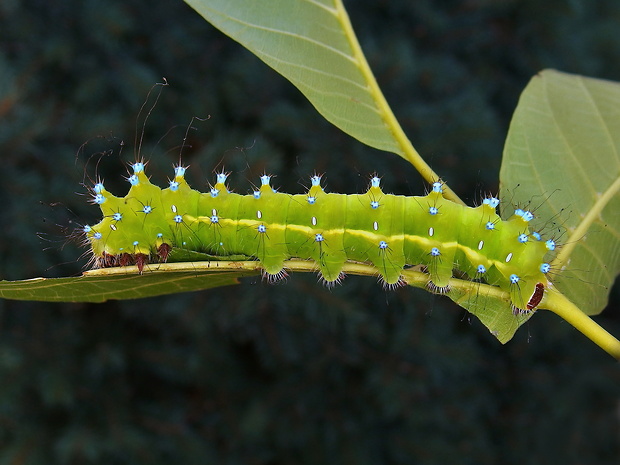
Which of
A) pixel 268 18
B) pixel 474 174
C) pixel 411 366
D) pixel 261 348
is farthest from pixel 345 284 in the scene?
pixel 268 18

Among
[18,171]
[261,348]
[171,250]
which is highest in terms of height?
[171,250]

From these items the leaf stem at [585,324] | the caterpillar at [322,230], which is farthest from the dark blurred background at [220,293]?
the leaf stem at [585,324]

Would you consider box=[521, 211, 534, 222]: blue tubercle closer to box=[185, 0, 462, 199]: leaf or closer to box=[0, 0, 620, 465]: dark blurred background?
box=[185, 0, 462, 199]: leaf

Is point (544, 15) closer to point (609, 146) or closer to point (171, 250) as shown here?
point (609, 146)

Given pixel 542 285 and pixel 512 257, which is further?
pixel 512 257

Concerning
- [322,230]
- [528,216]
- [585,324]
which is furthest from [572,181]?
[322,230]

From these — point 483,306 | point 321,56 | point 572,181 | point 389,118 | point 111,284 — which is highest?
point 321,56

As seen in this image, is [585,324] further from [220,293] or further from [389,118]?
[220,293]
